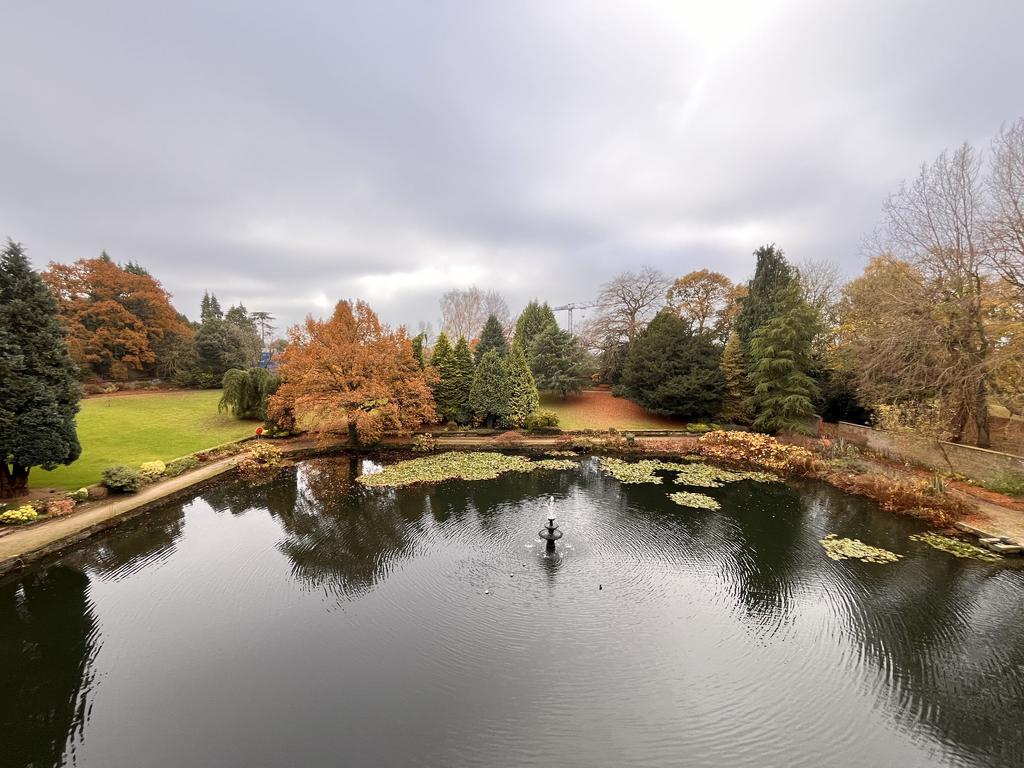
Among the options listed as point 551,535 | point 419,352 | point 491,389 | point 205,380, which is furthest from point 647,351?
point 205,380

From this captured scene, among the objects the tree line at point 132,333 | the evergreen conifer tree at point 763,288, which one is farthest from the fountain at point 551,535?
the tree line at point 132,333

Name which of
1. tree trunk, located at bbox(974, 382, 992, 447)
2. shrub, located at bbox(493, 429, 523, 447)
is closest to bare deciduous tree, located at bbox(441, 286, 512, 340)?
shrub, located at bbox(493, 429, 523, 447)

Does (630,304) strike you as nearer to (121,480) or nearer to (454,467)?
(454,467)

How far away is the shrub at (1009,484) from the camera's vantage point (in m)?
12.8

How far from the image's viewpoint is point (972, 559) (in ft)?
32.1


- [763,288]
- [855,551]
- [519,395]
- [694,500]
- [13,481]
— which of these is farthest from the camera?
[763,288]

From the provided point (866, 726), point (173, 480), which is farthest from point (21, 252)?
point (866, 726)

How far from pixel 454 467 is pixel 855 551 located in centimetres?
1297

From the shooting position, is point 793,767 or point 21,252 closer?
point 793,767

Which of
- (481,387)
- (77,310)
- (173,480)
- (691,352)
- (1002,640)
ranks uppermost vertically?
(77,310)

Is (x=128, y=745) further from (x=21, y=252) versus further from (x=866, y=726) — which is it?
(x=21, y=252)

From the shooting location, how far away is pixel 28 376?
10961mm

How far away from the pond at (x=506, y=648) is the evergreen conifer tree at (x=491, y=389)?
11279 millimetres

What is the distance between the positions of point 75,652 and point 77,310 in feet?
107
